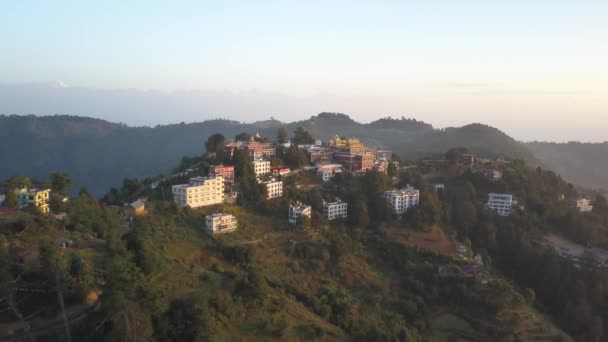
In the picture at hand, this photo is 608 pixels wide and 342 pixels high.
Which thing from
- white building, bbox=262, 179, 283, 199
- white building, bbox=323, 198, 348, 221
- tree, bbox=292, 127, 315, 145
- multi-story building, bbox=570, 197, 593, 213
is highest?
tree, bbox=292, 127, 315, 145

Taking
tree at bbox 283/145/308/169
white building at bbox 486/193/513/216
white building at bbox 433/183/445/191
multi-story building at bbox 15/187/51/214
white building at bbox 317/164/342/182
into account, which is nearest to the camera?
multi-story building at bbox 15/187/51/214

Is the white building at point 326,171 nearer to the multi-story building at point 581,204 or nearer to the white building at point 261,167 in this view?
the white building at point 261,167

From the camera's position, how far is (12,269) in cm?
1247

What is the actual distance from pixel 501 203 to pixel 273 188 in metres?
16.5

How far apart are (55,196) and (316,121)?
80.7m

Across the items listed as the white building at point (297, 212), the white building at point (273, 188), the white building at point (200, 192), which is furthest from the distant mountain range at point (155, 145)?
the white building at point (297, 212)

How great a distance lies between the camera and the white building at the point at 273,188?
28255 mm

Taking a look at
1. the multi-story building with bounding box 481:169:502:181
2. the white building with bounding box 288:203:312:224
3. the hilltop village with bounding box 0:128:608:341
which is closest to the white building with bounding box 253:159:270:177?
the hilltop village with bounding box 0:128:608:341

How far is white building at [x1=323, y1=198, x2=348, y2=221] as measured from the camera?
2833 centimetres

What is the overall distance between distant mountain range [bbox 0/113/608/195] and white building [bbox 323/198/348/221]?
3406 cm

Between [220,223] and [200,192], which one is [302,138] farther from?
[220,223]

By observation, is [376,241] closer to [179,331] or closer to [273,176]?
[273,176]

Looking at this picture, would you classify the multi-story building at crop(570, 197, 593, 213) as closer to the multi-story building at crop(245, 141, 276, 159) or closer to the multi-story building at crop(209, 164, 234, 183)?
the multi-story building at crop(245, 141, 276, 159)

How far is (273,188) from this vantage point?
28672 mm
